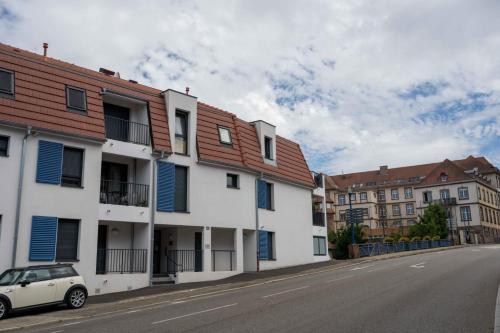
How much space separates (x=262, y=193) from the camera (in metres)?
28.4

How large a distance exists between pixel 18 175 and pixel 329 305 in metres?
12.1

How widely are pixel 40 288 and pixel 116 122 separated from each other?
9686 mm

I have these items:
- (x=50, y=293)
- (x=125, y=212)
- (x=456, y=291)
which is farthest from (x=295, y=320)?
(x=125, y=212)

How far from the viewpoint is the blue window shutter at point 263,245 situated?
27578 millimetres

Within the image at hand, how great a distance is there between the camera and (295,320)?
1088 centimetres

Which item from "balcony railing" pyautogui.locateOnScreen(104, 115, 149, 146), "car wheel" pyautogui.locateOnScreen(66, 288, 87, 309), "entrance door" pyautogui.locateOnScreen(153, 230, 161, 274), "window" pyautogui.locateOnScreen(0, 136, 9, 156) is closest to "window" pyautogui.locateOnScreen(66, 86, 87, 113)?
"balcony railing" pyautogui.locateOnScreen(104, 115, 149, 146)

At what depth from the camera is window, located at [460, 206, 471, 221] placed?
82.4 metres

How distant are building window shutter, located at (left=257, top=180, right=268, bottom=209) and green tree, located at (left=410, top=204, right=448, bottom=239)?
123 feet

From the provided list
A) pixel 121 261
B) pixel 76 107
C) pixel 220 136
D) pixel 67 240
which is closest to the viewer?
pixel 67 240

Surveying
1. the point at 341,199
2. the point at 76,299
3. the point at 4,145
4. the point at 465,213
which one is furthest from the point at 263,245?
the point at 341,199

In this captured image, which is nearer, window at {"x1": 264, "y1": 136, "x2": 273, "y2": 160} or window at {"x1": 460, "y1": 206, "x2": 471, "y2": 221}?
window at {"x1": 264, "y1": 136, "x2": 273, "y2": 160}

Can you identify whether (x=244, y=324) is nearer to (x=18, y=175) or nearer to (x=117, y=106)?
(x=18, y=175)

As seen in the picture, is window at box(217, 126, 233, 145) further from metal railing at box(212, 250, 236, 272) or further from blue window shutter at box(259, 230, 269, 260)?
metal railing at box(212, 250, 236, 272)

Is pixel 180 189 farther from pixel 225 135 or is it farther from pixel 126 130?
pixel 225 135
